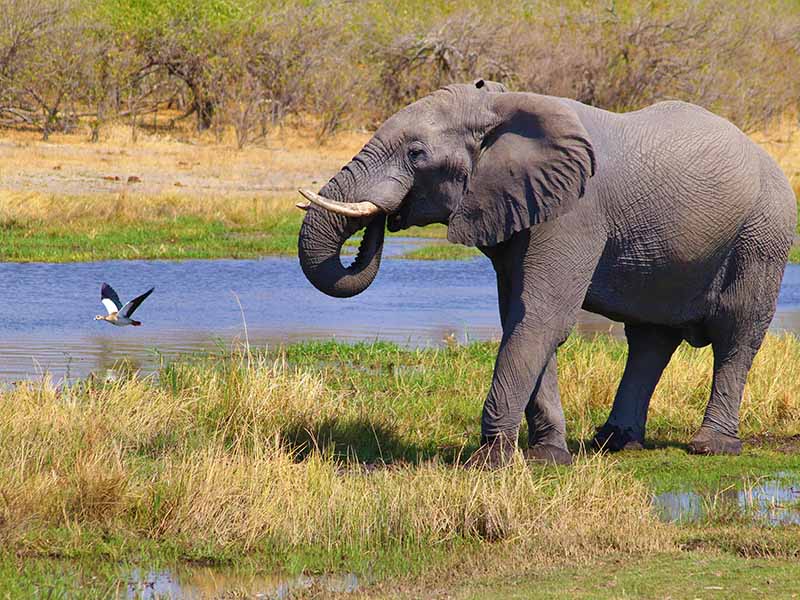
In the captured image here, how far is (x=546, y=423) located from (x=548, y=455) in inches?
7.6

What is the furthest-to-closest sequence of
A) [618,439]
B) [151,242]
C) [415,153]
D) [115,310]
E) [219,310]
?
[151,242]
[219,310]
[115,310]
[618,439]
[415,153]

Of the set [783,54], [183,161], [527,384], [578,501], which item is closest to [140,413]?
[527,384]

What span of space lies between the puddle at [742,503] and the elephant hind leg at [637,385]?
113cm

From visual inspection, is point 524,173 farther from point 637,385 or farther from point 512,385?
point 637,385

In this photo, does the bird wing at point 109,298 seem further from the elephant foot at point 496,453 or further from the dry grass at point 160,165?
the dry grass at point 160,165

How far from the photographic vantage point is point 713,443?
9.19 meters

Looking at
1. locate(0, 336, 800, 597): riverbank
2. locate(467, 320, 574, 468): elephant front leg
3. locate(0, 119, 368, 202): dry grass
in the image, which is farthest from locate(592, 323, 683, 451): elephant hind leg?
locate(0, 119, 368, 202): dry grass

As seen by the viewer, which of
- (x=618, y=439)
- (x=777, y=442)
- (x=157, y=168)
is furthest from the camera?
(x=157, y=168)

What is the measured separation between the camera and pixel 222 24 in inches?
1612

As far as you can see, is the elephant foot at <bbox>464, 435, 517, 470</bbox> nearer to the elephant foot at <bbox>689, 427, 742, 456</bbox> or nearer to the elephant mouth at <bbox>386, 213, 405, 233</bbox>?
the elephant mouth at <bbox>386, 213, 405, 233</bbox>

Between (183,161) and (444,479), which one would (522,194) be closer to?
A: (444,479)

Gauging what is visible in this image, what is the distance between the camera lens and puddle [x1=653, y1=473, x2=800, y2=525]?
7520mm

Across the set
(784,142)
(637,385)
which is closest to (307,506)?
(637,385)

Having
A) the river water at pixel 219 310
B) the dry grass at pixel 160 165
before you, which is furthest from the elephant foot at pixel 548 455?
the dry grass at pixel 160 165
